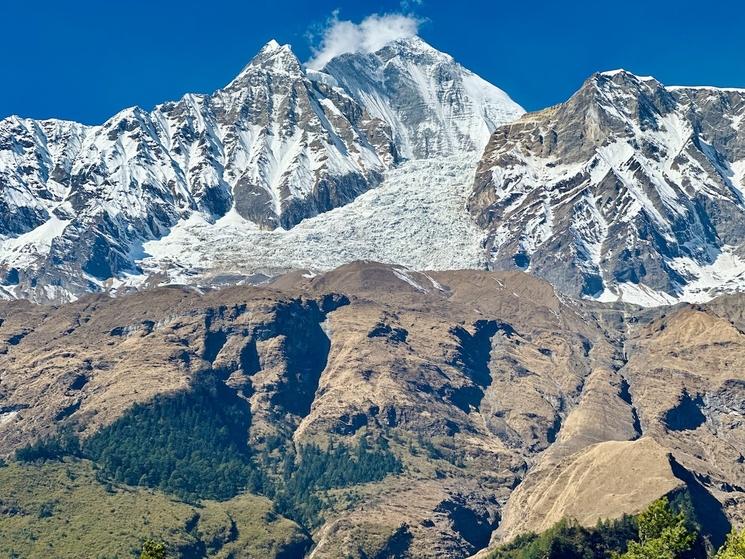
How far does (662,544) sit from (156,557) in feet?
227

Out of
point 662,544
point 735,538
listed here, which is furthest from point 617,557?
point 735,538

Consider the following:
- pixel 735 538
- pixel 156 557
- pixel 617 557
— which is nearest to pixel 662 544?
pixel 617 557

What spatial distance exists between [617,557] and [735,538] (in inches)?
1011

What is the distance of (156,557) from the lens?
6949 inches

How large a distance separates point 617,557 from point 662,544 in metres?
7.07

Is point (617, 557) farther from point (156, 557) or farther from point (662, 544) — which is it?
point (156, 557)

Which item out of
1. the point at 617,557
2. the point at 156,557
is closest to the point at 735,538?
the point at 617,557

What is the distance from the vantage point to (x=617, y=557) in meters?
195

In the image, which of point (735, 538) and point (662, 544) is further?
point (662, 544)

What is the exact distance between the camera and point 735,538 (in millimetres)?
172625

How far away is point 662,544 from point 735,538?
25817 millimetres

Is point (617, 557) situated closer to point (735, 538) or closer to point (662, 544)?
point (662, 544)

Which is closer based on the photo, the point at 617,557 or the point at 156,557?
the point at 156,557

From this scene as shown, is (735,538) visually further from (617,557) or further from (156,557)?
(156,557)
